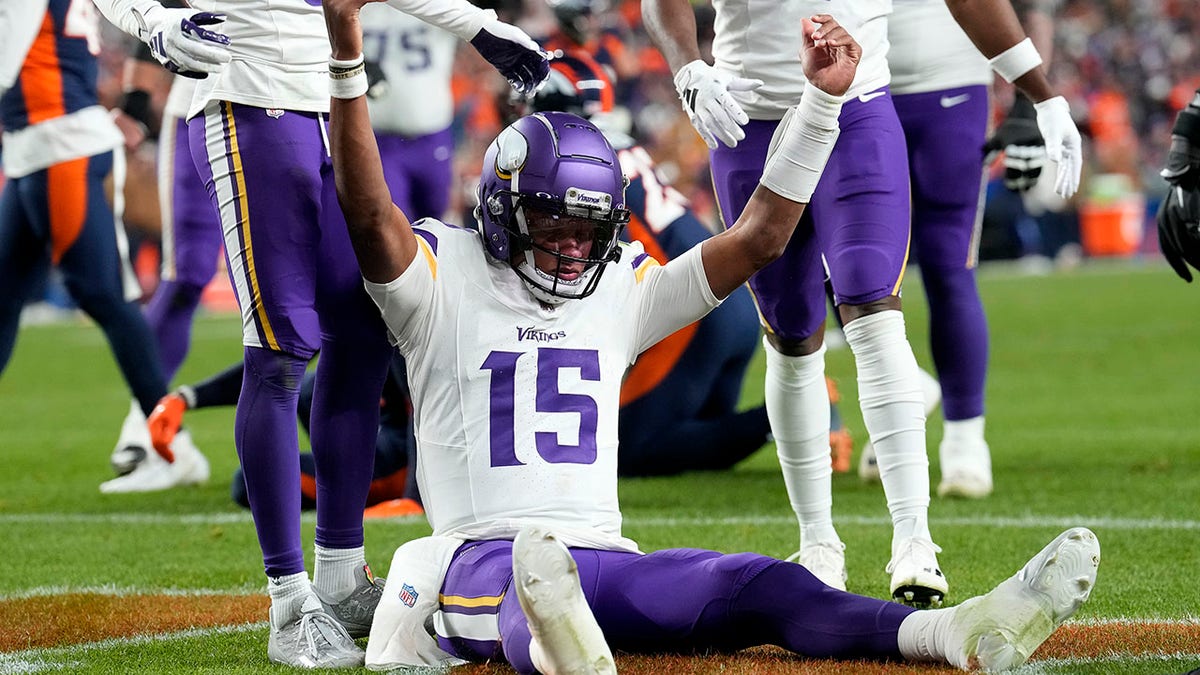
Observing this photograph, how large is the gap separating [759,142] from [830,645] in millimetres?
1591

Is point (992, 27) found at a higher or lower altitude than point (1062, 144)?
higher

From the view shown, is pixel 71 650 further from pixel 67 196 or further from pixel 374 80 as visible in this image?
pixel 67 196

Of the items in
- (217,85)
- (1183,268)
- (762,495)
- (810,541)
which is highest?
(217,85)

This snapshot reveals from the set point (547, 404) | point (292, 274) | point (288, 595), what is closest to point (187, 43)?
point (292, 274)

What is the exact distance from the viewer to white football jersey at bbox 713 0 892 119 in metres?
4.20

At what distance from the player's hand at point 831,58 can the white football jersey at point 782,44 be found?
0.68 metres

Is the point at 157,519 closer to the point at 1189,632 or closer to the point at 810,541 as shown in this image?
the point at 810,541

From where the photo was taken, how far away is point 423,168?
6547 millimetres

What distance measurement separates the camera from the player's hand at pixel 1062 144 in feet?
13.9

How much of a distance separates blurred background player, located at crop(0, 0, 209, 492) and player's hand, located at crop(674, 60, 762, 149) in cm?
312

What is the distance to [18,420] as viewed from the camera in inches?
380

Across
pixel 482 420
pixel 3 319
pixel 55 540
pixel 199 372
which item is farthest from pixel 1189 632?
pixel 199 372

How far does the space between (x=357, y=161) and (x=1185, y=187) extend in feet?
5.40

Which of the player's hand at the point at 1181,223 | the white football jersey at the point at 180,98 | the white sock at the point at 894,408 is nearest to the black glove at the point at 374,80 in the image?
the white football jersey at the point at 180,98
